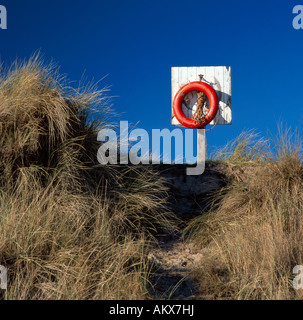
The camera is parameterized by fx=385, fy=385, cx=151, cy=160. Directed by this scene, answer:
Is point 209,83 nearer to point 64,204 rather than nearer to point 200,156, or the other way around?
point 200,156

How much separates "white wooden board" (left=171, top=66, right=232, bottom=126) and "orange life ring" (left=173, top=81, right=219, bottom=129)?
161mm

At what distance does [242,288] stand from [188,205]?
7.76 ft

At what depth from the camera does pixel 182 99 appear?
7977 mm

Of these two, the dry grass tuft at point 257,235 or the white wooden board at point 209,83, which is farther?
the white wooden board at point 209,83

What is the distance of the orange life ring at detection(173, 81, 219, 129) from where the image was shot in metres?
7.76

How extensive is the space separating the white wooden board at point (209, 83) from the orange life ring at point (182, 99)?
0.16 m

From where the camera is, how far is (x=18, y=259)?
3225 mm

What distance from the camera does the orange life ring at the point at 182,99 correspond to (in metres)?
7.76

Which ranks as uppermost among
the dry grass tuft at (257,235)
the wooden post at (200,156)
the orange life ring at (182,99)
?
the orange life ring at (182,99)

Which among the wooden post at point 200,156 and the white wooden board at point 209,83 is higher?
the white wooden board at point 209,83

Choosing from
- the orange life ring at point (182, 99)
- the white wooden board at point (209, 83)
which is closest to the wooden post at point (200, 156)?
the orange life ring at point (182, 99)

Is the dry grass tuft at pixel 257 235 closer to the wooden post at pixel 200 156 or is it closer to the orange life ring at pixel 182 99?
the wooden post at pixel 200 156

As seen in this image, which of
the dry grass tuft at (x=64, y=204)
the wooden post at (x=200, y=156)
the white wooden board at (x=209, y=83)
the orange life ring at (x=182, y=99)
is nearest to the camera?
the dry grass tuft at (x=64, y=204)

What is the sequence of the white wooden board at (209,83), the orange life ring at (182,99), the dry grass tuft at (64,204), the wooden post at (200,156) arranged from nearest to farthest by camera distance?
the dry grass tuft at (64,204), the wooden post at (200,156), the orange life ring at (182,99), the white wooden board at (209,83)
